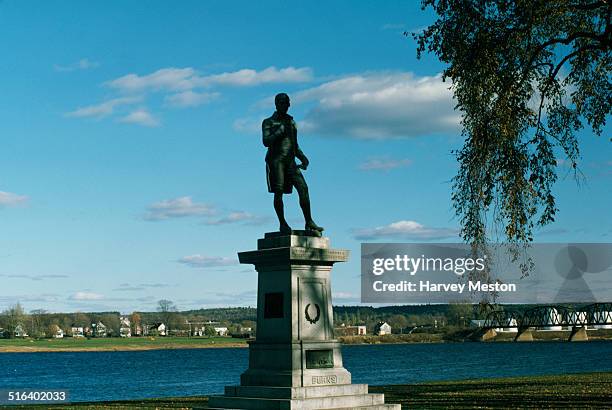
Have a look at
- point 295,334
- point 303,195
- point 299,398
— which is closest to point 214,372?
point 303,195

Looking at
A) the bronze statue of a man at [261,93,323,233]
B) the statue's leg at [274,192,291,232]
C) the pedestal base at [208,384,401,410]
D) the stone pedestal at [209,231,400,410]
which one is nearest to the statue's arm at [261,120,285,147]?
the bronze statue of a man at [261,93,323,233]

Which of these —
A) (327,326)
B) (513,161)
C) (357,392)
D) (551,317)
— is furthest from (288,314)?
(551,317)

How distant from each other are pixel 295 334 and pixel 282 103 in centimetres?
524

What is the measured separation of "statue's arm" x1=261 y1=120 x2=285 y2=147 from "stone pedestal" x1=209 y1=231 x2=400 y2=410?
2.20 m

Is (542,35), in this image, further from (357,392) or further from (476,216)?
(357,392)

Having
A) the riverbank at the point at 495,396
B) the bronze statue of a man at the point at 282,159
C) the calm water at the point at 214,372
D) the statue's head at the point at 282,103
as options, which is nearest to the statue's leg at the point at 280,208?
the bronze statue of a man at the point at 282,159

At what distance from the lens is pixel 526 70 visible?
22.1m

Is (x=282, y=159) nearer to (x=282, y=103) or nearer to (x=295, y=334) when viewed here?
(x=282, y=103)

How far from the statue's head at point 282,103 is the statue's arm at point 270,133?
1.46 ft

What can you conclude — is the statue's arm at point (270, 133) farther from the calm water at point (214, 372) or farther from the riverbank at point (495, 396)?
the calm water at point (214, 372)

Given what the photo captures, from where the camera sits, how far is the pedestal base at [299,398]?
17.0 meters

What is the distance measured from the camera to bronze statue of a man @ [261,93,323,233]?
19375 millimetres

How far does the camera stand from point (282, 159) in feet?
63.7

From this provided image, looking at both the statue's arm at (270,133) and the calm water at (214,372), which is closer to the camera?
the statue's arm at (270,133)
